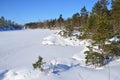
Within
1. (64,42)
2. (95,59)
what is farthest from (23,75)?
(64,42)

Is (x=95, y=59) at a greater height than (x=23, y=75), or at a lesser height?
Result: greater

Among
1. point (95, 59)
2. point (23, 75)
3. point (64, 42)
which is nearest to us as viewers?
point (23, 75)

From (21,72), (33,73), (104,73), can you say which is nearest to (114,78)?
(104,73)

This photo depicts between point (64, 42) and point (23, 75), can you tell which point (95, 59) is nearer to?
point (23, 75)

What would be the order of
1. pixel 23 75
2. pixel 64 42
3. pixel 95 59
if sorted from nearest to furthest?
pixel 23 75 → pixel 95 59 → pixel 64 42

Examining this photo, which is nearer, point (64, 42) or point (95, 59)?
point (95, 59)

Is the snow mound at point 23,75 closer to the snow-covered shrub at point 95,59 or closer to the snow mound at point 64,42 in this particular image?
the snow-covered shrub at point 95,59

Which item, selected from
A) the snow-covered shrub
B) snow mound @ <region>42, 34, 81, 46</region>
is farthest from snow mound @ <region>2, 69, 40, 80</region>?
snow mound @ <region>42, 34, 81, 46</region>

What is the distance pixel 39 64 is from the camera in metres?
11.1

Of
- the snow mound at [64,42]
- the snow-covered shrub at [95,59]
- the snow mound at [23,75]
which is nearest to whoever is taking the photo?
the snow mound at [23,75]

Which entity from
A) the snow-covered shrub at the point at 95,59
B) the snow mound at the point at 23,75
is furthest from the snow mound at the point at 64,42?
the snow mound at the point at 23,75

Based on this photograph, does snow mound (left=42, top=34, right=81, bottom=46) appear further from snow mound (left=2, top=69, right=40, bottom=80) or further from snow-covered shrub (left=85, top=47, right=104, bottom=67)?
→ snow mound (left=2, top=69, right=40, bottom=80)

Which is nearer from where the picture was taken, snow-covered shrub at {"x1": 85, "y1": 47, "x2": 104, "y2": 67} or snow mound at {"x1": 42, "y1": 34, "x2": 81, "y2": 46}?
snow-covered shrub at {"x1": 85, "y1": 47, "x2": 104, "y2": 67}

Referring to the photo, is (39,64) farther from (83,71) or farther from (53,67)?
(83,71)
